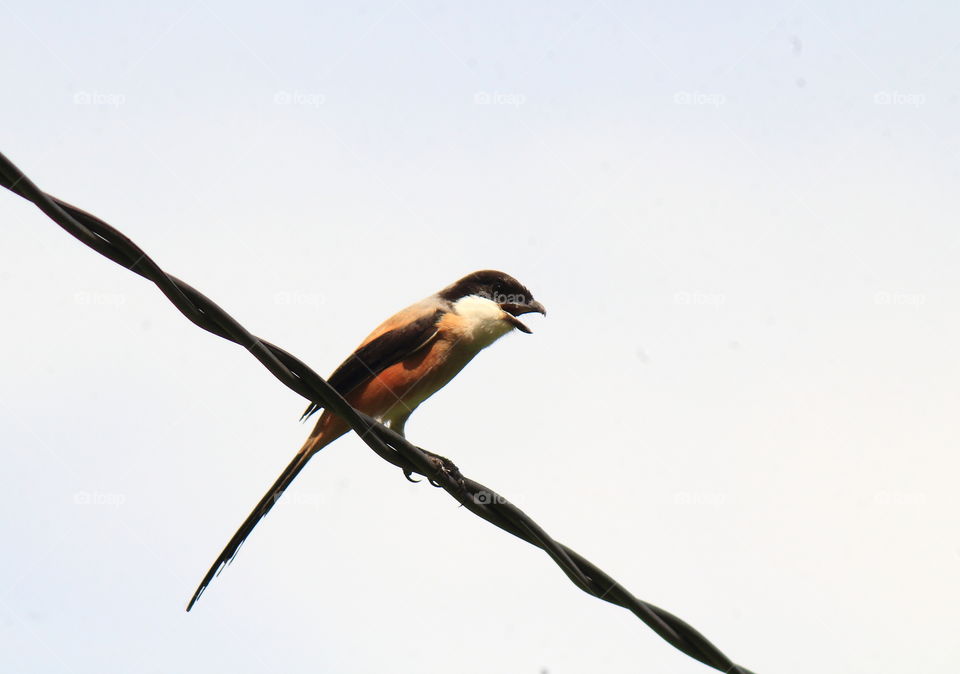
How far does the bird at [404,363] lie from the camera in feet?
18.7

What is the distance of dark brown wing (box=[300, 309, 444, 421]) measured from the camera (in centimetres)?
577

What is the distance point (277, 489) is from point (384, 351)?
974 mm

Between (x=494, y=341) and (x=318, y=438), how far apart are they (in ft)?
3.97

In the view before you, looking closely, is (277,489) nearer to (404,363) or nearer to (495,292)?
(404,363)

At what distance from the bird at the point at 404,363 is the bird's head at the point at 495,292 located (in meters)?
0.16

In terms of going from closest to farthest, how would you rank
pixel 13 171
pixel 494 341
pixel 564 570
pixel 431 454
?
pixel 13 171 < pixel 564 570 < pixel 431 454 < pixel 494 341

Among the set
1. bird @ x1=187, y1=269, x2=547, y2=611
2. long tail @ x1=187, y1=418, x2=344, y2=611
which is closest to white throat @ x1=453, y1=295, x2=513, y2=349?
bird @ x1=187, y1=269, x2=547, y2=611

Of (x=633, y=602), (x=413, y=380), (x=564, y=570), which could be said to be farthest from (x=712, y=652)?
(x=413, y=380)

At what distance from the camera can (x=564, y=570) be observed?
3.32 metres

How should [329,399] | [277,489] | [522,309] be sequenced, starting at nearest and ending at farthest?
[329,399], [277,489], [522,309]

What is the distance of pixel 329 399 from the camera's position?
3330 mm

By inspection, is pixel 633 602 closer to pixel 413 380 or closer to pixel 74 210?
pixel 74 210

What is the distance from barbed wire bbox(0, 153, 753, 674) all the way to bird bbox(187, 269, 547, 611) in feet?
6.59

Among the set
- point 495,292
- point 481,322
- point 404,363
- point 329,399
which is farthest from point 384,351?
point 329,399
